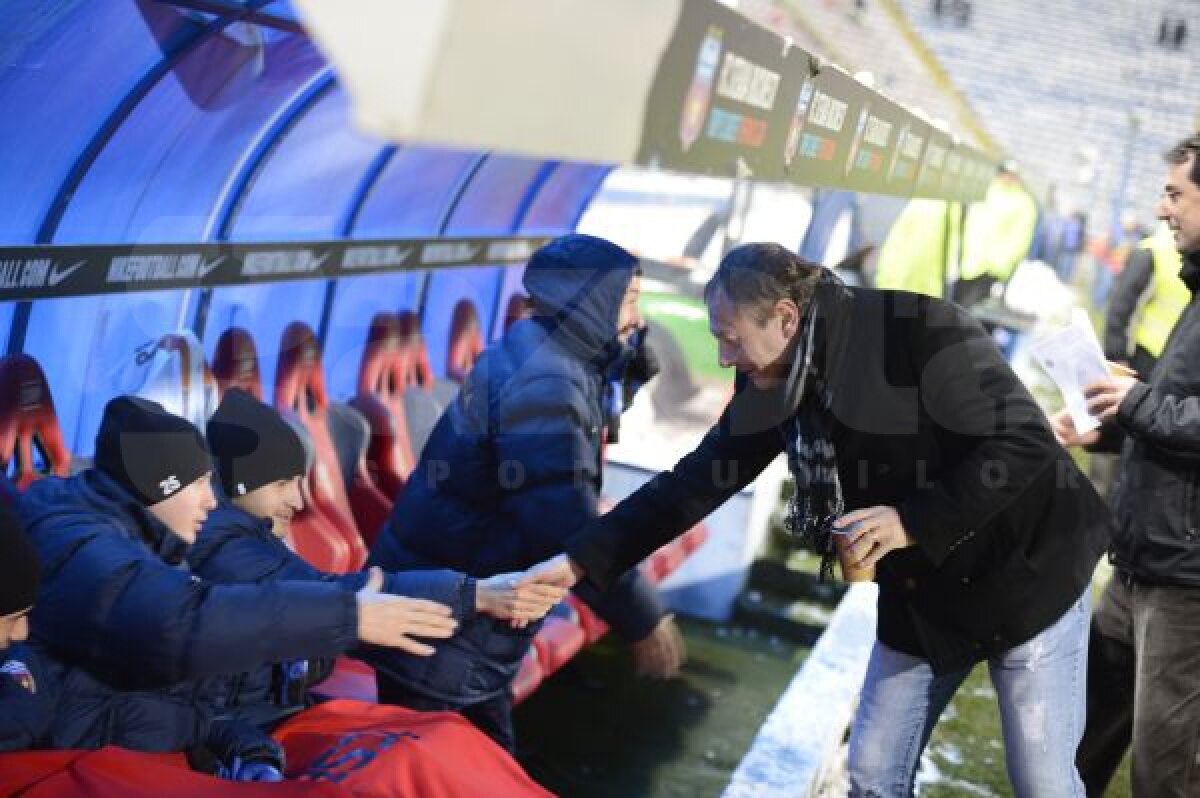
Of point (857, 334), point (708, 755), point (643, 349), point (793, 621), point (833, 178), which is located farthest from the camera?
point (793, 621)

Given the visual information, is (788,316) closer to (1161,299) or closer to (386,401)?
(386,401)

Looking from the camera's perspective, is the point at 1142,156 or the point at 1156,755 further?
the point at 1142,156

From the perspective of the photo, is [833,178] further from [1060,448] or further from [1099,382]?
[1060,448]

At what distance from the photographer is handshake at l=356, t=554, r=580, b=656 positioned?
2729 mm

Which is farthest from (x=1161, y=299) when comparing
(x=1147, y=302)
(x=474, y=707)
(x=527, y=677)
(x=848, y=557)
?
(x=474, y=707)

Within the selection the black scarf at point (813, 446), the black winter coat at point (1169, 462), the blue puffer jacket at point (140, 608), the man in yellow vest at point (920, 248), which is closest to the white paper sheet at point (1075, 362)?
the black winter coat at point (1169, 462)

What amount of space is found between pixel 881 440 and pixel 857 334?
0.25 meters

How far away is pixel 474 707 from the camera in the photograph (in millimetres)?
3406

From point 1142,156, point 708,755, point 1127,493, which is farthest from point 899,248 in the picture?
point 1142,156

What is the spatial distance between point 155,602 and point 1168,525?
251cm

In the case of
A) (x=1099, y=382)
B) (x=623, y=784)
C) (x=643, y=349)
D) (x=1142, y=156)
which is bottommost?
(x=623, y=784)

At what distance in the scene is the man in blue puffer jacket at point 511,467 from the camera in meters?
3.20

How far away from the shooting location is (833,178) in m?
3.80

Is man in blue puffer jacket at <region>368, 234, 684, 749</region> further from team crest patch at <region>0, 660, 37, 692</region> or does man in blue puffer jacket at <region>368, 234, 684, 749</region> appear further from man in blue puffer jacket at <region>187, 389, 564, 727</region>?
team crest patch at <region>0, 660, 37, 692</region>
